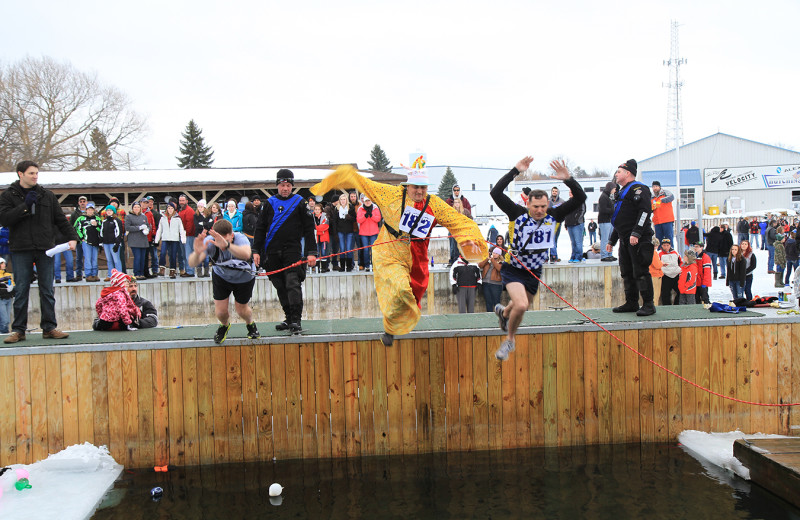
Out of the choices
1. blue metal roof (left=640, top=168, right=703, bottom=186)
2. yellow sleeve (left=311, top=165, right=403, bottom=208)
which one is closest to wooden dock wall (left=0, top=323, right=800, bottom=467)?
yellow sleeve (left=311, top=165, right=403, bottom=208)

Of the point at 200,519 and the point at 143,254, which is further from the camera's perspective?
the point at 143,254

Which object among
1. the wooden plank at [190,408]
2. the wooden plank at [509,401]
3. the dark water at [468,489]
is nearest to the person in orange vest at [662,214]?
the dark water at [468,489]

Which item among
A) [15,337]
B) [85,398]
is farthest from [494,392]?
[15,337]

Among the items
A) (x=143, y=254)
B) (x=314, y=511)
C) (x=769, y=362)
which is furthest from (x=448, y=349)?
(x=143, y=254)

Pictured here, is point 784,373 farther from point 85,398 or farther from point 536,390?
point 85,398

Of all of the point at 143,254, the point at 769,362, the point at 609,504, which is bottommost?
the point at 609,504

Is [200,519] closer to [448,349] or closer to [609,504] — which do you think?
[448,349]

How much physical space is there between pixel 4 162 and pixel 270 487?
44.6 meters

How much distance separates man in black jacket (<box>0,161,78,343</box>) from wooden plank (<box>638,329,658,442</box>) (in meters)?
7.21

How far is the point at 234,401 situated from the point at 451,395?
259 centimetres

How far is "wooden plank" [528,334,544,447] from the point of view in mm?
7418

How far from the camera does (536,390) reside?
746 cm

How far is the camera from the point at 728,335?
7551mm

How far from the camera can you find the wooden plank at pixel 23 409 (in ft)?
22.2
